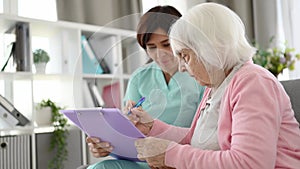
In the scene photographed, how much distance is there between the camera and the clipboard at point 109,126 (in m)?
0.91

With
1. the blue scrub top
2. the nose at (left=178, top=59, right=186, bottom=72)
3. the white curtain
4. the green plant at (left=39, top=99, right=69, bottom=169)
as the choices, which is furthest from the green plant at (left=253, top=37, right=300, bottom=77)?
the nose at (left=178, top=59, right=186, bottom=72)

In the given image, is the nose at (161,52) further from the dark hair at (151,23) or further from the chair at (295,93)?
the chair at (295,93)

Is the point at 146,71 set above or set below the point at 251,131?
above

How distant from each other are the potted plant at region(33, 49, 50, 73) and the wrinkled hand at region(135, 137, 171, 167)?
4.94ft

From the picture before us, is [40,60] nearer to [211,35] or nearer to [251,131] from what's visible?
[211,35]

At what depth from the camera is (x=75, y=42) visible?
8.06 feet

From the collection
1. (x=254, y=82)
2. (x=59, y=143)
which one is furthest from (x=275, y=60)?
(x=254, y=82)

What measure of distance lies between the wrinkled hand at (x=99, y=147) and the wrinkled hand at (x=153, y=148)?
0.13 metres

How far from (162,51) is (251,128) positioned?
0.33m

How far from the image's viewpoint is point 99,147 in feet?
3.60

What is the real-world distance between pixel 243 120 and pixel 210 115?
0.19m

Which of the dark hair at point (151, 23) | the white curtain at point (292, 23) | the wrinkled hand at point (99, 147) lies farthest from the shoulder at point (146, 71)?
the white curtain at point (292, 23)

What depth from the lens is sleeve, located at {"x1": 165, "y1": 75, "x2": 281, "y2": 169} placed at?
31.7 inches

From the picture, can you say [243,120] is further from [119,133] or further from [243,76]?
[119,133]
